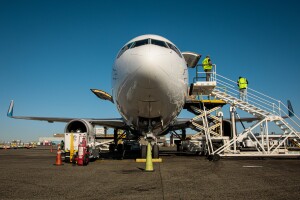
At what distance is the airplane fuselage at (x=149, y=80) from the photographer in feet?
29.9

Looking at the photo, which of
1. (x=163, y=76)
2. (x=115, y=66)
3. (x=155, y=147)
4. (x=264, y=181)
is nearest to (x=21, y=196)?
(x=264, y=181)

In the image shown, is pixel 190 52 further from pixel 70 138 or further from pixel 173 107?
pixel 70 138

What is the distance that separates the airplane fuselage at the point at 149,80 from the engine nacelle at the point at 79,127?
304 centimetres

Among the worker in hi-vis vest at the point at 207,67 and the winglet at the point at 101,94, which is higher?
the worker in hi-vis vest at the point at 207,67

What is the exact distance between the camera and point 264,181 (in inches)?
251

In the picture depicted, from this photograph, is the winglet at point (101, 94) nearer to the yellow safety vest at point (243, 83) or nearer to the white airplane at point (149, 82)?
the white airplane at point (149, 82)

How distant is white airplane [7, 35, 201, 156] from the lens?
9.12 metres

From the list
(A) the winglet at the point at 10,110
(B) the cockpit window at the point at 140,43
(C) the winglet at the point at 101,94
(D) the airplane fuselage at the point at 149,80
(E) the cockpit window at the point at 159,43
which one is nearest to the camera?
(D) the airplane fuselage at the point at 149,80

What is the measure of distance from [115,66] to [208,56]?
22.4 ft

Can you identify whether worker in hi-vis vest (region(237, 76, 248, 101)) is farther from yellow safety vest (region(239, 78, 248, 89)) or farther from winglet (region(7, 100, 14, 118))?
winglet (region(7, 100, 14, 118))

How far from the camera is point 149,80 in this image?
9.09 meters

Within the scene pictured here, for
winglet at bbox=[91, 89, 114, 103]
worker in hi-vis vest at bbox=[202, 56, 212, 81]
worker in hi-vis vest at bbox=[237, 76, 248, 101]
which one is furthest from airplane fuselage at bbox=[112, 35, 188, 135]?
winglet at bbox=[91, 89, 114, 103]

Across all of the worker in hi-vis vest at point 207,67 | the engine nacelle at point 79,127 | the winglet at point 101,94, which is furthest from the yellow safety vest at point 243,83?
the engine nacelle at point 79,127

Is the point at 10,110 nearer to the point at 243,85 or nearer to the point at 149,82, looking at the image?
the point at 149,82
